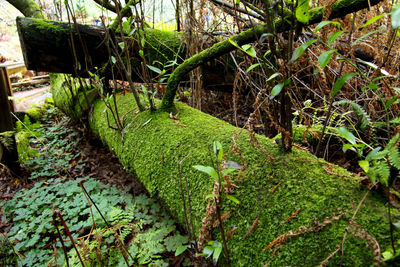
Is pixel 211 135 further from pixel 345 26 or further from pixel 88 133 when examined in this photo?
pixel 88 133

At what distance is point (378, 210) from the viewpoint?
0.92 metres

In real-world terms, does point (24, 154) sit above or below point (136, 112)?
below

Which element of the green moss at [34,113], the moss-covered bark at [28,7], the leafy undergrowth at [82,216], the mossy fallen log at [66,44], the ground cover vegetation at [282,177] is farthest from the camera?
the green moss at [34,113]

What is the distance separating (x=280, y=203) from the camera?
1.11 m

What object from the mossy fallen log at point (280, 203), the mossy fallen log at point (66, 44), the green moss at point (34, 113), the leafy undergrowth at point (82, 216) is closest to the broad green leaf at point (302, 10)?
the mossy fallen log at point (280, 203)

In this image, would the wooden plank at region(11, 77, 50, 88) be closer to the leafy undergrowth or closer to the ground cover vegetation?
the leafy undergrowth

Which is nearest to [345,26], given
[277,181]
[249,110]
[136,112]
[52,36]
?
[249,110]

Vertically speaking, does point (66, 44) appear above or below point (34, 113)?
above

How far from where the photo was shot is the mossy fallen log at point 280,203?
0.90 meters

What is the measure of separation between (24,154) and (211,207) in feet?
11.9

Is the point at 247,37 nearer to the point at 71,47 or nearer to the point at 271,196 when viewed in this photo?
the point at 271,196

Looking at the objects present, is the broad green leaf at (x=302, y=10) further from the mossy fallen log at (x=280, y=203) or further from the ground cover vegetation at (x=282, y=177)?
the mossy fallen log at (x=280, y=203)

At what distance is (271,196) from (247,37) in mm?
1093

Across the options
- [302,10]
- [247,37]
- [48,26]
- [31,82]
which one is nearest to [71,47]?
[48,26]
